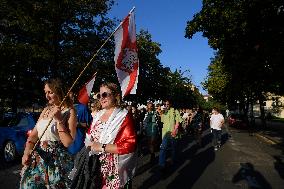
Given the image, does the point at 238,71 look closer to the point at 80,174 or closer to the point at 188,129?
the point at 188,129

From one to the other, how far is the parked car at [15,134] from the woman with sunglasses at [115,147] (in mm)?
8651

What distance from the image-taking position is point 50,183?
3973 millimetres

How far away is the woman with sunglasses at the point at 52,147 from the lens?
3.95 metres

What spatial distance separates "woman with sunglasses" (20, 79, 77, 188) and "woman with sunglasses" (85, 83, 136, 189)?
296mm

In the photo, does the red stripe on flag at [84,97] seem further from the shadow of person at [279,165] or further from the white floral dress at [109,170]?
the shadow of person at [279,165]

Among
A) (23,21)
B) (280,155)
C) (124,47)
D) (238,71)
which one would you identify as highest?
(23,21)

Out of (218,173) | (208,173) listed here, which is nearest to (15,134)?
(208,173)

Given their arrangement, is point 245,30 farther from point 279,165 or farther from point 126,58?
point 126,58

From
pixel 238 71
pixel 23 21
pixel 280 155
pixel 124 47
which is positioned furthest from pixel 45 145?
pixel 23 21

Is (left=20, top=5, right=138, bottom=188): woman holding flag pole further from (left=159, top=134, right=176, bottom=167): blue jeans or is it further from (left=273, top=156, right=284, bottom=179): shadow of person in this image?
(left=273, top=156, right=284, bottom=179): shadow of person

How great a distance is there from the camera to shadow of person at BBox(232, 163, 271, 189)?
9125mm

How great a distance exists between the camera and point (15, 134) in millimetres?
12266

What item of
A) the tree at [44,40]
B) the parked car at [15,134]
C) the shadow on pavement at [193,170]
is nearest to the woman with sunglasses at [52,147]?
the shadow on pavement at [193,170]

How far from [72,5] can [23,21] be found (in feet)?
10.6
